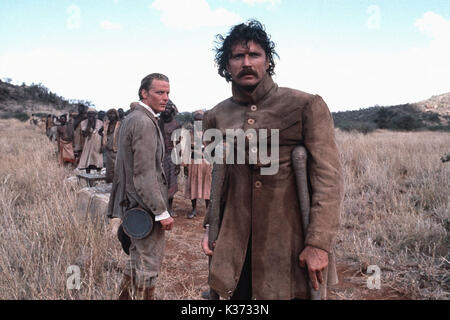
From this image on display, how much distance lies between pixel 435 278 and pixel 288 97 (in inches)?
117

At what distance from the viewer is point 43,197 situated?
5.74 m

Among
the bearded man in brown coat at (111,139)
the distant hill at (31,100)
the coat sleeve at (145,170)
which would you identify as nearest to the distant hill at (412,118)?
the bearded man in brown coat at (111,139)

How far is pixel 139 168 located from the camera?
246cm

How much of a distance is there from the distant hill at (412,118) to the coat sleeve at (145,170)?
2173 centimetres

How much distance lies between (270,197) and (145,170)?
1155 millimetres

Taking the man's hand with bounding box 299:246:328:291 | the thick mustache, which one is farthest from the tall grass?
the thick mustache

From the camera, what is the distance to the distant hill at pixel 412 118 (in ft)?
78.7

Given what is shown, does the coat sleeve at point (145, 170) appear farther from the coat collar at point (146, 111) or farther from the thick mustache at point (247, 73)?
the thick mustache at point (247, 73)

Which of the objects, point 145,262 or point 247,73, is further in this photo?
point 145,262

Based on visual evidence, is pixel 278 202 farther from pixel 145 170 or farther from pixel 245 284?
pixel 145 170

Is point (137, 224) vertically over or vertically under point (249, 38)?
under

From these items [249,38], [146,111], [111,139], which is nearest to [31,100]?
[111,139]

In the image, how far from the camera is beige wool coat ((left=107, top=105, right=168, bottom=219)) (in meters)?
2.45

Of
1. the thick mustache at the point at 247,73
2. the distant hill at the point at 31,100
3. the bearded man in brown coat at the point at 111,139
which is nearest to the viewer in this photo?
the thick mustache at the point at 247,73
